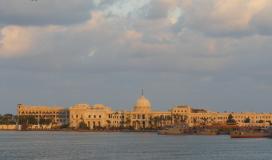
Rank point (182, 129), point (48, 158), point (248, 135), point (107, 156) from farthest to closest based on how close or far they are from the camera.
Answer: point (182, 129) → point (248, 135) → point (107, 156) → point (48, 158)

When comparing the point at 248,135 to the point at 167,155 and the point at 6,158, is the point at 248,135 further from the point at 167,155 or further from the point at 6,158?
the point at 6,158

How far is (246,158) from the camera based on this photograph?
73438 millimetres

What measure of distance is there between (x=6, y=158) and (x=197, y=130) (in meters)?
117

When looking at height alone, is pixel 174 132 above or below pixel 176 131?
below

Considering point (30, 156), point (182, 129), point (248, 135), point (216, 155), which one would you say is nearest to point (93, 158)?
point (30, 156)

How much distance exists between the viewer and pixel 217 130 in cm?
18575

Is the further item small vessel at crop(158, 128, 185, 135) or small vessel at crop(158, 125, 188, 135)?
small vessel at crop(158, 125, 188, 135)

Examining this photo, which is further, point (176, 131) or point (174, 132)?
point (176, 131)

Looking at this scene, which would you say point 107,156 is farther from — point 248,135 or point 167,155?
point 248,135

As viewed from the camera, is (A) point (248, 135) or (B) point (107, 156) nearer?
(B) point (107, 156)

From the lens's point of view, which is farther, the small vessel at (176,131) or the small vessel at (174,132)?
the small vessel at (176,131)

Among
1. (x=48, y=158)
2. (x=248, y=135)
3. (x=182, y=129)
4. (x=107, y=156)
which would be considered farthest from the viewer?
(x=182, y=129)

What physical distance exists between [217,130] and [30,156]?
11517 centimetres

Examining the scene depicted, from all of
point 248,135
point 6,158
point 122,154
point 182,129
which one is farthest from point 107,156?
point 182,129
